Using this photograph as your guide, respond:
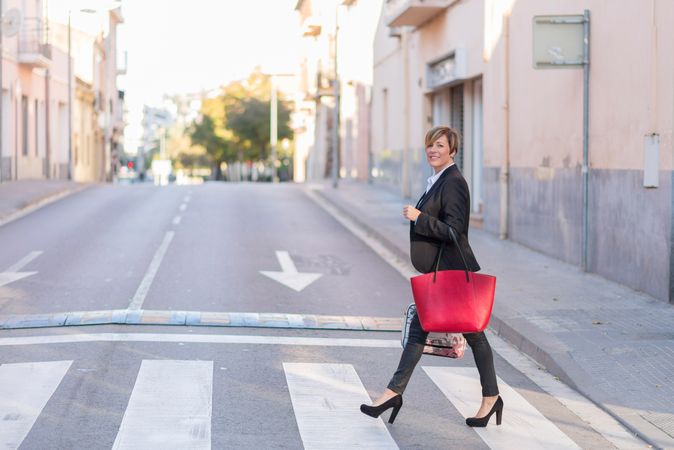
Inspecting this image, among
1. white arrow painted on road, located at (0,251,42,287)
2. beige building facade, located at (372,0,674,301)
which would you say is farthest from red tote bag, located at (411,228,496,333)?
white arrow painted on road, located at (0,251,42,287)

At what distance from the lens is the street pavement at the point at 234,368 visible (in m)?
6.46

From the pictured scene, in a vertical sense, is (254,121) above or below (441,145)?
above

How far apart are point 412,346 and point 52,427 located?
2.16 m

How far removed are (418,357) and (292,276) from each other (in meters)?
7.33

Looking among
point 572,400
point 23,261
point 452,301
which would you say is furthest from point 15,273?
point 452,301

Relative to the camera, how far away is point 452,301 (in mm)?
6438

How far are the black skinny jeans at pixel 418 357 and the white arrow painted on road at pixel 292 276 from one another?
20.2 feet

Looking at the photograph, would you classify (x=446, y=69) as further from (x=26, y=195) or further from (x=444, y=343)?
(x=444, y=343)

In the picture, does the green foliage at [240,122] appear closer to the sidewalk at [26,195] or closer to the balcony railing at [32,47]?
the balcony railing at [32,47]

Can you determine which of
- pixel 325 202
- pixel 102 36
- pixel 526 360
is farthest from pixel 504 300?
pixel 102 36

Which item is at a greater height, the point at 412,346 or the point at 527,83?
the point at 527,83

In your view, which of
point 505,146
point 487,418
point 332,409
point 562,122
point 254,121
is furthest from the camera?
point 254,121

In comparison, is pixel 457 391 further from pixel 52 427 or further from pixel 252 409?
pixel 52 427

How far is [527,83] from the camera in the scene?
17.3 m
